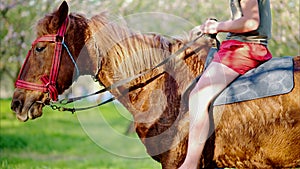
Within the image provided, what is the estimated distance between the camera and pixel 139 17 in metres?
5.29

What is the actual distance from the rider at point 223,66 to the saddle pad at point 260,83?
110mm

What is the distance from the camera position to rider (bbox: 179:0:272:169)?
13.5ft

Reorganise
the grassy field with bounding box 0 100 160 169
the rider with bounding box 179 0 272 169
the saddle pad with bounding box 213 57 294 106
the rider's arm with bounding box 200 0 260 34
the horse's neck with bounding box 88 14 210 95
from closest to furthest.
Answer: the rider's arm with bounding box 200 0 260 34 → the rider with bounding box 179 0 272 169 → the saddle pad with bounding box 213 57 294 106 → the horse's neck with bounding box 88 14 210 95 → the grassy field with bounding box 0 100 160 169

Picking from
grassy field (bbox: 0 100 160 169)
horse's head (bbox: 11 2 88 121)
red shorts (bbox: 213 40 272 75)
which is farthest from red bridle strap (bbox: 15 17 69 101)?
grassy field (bbox: 0 100 160 169)

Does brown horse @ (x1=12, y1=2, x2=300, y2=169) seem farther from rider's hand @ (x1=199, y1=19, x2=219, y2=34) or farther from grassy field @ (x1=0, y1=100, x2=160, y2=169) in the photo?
grassy field @ (x1=0, y1=100, x2=160, y2=169)

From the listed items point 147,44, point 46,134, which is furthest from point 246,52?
point 46,134

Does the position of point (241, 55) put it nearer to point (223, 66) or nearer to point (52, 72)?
point (223, 66)

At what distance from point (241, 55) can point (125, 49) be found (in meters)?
0.94

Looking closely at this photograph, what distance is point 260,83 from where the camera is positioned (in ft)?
14.0

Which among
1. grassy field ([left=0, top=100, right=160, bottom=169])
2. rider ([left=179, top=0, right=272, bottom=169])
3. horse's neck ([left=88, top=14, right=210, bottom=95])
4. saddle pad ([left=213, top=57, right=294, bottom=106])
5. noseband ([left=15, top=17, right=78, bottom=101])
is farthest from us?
grassy field ([left=0, top=100, right=160, bottom=169])

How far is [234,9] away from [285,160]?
1.21m

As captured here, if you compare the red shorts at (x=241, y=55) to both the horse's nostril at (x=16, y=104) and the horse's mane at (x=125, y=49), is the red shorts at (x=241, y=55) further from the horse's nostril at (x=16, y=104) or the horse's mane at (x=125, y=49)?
the horse's nostril at (x=16, y=104)

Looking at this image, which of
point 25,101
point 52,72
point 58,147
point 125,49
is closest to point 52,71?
point 52,72

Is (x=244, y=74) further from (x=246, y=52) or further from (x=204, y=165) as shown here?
(x=204, y=165)
